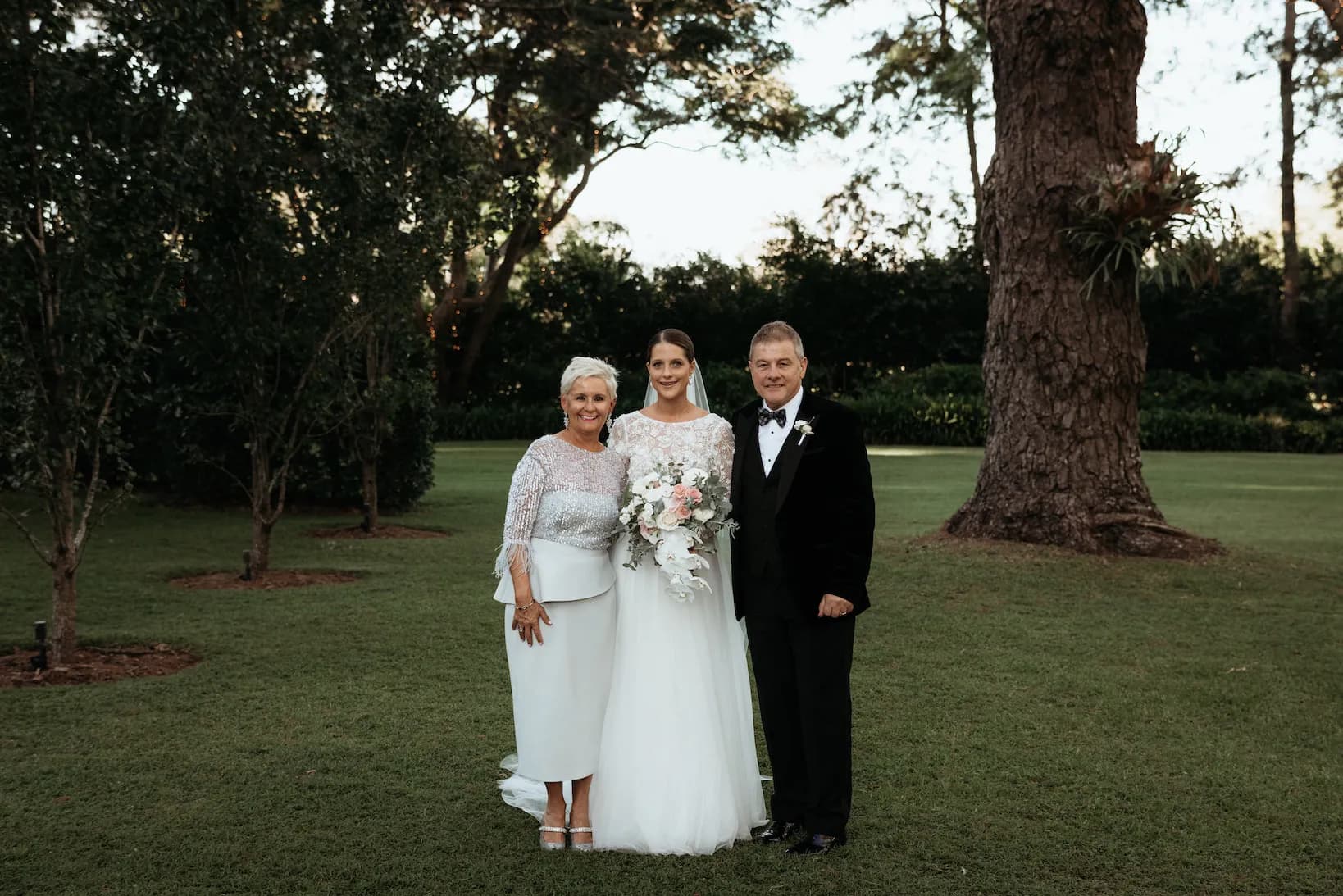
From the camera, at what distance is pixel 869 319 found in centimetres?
3788

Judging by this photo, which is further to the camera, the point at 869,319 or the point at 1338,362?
the point at 869,319

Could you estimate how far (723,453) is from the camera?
15.0 ft

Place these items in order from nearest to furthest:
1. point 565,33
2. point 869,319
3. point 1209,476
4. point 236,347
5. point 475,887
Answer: point 475,887 → point 236,347 → point 1209,476 → point 565,33 → point 869,319

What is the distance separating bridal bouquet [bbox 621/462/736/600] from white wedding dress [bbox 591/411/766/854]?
5.5 inches

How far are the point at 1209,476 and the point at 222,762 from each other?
19959 millimetres

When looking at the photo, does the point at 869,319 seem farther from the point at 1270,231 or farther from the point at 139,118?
the point at 139,118

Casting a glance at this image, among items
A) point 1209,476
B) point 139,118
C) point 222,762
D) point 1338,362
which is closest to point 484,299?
point 1209,476

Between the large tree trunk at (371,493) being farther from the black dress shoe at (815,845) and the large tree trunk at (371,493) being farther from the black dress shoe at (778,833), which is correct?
the black dress shoe at (815,845)

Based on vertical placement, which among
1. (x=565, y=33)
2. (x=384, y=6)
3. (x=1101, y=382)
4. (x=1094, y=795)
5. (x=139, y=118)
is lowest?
(x=1094, y=795)

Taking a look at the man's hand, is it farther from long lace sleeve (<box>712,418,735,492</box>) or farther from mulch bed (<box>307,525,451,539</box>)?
mulch bed (<box>307,525,451,539</box>)

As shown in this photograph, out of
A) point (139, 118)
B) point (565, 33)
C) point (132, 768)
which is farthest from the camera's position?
point (565, 33)

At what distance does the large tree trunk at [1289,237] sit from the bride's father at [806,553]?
3423 cm

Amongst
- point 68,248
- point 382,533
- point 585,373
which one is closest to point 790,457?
point 585,373

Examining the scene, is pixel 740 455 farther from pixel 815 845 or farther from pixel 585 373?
pixel 815 845
